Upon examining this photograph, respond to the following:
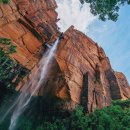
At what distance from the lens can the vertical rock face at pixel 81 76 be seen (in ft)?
85.6

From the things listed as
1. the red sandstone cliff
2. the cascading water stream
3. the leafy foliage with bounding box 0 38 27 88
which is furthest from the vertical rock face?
the leafy foliage with bounding box 0 38 27 88

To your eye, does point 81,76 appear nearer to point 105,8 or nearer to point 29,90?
point 29,90

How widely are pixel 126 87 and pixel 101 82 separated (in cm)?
1135

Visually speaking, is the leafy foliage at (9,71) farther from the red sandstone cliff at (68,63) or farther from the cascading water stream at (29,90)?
the cascading water stream at (29,90)

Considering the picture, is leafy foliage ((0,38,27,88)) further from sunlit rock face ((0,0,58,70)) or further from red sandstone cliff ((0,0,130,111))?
red sandstone cliff ((0,0,130,111))

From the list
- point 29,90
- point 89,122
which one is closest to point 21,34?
Answer: point 29,90

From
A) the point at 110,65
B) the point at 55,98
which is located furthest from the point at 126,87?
the point at 55,98

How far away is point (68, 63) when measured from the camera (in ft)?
97.8

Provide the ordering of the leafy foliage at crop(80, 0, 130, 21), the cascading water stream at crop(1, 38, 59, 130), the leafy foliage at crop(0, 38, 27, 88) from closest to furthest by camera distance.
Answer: the leafy foliage at crop(80, 0, 130, 21)
the leafy foliage at crop(0, 38, 27, 88)
the cascading water stream at crop(1, 38, 59, 130)

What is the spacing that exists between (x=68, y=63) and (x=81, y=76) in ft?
8.63

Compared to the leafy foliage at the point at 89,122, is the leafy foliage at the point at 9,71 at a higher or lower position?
higher

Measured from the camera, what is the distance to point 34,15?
142 ft

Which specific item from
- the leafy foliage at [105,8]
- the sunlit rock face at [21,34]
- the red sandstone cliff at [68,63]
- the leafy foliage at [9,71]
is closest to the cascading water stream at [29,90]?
the red sandstone cliff at [68,63]

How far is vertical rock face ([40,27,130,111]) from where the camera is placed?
85.6 feet
